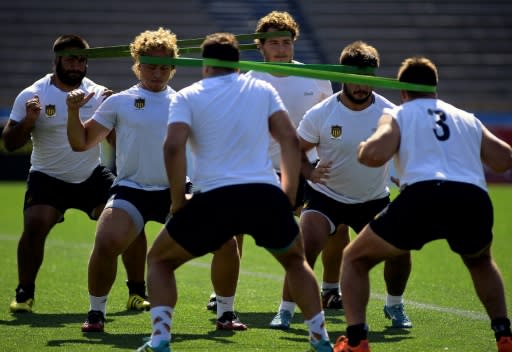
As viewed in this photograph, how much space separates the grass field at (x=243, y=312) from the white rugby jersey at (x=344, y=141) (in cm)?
99

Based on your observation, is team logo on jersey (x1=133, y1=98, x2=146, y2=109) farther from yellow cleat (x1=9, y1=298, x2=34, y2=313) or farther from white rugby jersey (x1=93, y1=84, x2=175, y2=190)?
yellow cleat (x1=9, y1=298, x2=34, y2=313)

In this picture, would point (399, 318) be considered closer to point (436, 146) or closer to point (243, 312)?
point (243, 312)

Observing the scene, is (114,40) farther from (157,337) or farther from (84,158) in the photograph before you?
(157,337)

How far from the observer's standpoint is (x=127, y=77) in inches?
1099

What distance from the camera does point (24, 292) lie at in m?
8.88

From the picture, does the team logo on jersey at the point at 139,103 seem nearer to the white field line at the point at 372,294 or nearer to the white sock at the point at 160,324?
the white sock at the point at 160,324

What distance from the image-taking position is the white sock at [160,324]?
634 cm

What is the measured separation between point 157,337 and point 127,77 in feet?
72.2

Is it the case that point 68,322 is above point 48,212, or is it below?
below

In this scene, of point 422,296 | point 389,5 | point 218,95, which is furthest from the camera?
→ point 389,5

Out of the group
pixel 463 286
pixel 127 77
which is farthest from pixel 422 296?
pixel 127 77

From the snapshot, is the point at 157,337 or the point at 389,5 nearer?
the point at 157,337

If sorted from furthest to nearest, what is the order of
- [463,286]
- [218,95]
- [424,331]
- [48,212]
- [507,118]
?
[507,118] < [463,286] < [48,212] < [424,331] < [218,95]

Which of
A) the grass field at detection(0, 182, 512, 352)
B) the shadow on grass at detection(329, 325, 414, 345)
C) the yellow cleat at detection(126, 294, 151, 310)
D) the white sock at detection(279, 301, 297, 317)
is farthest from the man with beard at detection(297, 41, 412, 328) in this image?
the yellow cleat at detection(126, 294, 151, 310)
